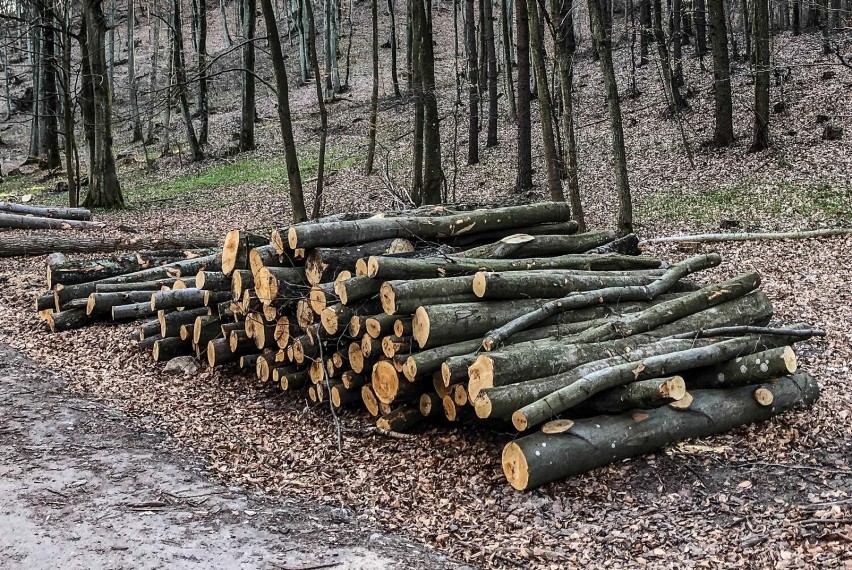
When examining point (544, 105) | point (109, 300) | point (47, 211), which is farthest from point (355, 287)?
point (47, 211)

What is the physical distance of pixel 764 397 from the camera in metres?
6.58

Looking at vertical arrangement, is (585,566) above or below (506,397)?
below

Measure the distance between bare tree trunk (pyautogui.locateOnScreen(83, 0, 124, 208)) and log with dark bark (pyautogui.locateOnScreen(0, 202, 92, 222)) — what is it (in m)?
2.48

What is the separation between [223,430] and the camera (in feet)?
23.9

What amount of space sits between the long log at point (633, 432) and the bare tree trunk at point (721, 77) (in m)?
13.5

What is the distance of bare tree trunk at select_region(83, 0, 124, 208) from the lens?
63.3 feet

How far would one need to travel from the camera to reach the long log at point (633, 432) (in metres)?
5.62

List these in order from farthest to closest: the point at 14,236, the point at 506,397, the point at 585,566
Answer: the point at 14,236
the point at 506,397
the point at 585,566

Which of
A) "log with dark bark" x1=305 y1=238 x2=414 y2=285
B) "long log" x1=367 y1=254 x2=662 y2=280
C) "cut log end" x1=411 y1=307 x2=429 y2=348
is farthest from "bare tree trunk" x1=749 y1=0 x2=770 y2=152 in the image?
"cut log end" x1=411 y1=307 x2=429 y2=348

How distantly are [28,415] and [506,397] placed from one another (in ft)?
17.1

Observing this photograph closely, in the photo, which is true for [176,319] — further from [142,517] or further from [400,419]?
[142,517]

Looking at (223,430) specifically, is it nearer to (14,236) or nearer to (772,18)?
(14,236)

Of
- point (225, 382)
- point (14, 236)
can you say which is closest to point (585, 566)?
point (225, 382)

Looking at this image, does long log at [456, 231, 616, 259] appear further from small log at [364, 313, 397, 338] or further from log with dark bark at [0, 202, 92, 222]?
log with dark bark at [0, 202, 92, 222]
